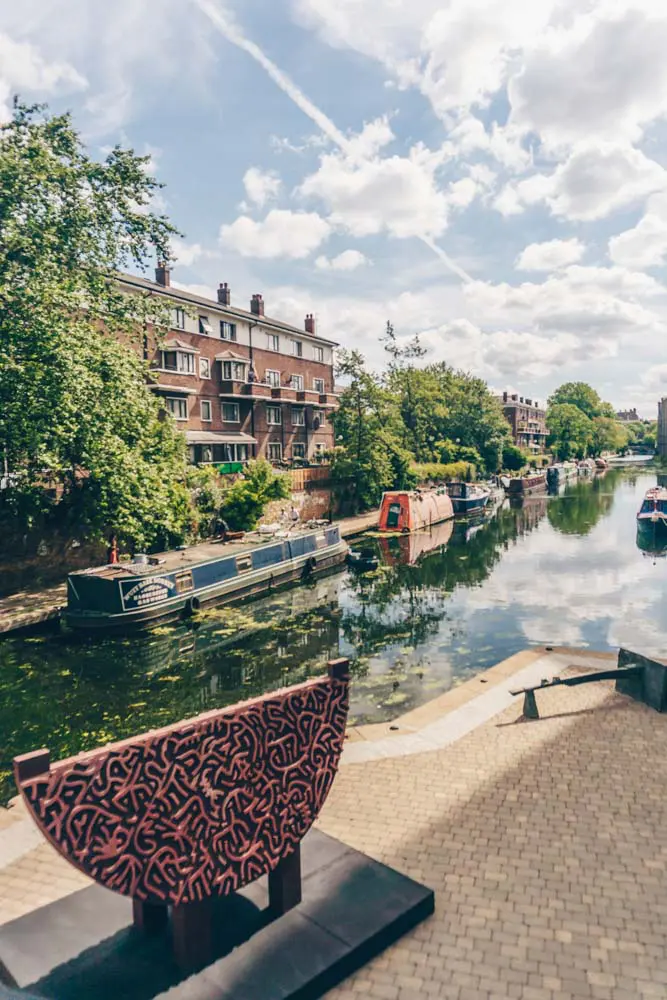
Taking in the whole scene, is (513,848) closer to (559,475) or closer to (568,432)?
(559,475)

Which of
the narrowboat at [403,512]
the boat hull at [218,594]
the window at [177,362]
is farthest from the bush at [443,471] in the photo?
the boat hull at [218,594]

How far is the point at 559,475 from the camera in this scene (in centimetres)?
8306

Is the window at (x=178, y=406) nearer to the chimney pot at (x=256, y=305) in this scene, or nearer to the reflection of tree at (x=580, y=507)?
the chimney pot at (x=256, y=305)

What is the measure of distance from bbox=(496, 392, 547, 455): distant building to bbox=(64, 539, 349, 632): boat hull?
3328 inches

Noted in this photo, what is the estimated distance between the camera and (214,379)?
41.9m

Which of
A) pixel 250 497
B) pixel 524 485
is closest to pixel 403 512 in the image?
pixel 250 497

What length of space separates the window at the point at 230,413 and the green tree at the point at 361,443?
7812 millimetres

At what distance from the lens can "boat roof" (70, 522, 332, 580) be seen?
19.7 m

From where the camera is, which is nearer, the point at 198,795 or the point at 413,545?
the point at 198,795

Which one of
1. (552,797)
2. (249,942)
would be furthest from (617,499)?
(249,942)

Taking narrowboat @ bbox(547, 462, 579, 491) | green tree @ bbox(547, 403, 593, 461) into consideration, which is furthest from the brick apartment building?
green tree @ bbox(547, 403, 593, 461)

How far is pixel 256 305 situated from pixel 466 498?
23.8m

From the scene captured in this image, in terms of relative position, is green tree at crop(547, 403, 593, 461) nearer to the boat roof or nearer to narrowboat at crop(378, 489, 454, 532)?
narrowboat at crop(378, 489, 454, 532)

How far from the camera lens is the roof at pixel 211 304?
119 ft
